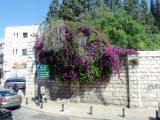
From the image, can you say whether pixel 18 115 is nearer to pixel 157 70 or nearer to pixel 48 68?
pixel 48 68

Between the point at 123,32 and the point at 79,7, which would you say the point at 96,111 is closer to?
the point at 123,32

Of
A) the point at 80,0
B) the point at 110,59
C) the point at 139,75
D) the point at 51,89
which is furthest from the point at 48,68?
the point at 80,0

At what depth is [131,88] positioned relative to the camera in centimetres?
1071

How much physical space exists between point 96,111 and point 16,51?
2664cm

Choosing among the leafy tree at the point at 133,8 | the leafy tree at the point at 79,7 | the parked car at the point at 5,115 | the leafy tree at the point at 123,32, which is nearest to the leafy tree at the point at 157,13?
the leafy tree at the point at 133,8

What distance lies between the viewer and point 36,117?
857 centimetres

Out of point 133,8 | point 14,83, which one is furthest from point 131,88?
point 133,8

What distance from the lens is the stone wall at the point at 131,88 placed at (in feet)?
34.6

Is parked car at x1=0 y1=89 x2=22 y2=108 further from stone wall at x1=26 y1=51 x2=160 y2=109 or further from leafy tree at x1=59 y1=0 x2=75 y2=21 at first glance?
leafy tree at x1=59 y1=0 x2=75 y2=21

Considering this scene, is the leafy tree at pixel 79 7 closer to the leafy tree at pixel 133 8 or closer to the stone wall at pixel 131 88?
the leafy tree at pixel 133 8

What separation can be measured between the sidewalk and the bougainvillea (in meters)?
1.99

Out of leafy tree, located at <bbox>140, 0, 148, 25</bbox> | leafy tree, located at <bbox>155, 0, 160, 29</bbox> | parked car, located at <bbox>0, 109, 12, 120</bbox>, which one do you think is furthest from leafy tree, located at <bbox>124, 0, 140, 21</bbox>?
parked car, located at <bbox>0, 109, 12, 120</bbox>

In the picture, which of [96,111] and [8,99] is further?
[96,111]

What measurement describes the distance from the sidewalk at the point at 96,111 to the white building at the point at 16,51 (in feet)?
70.2
